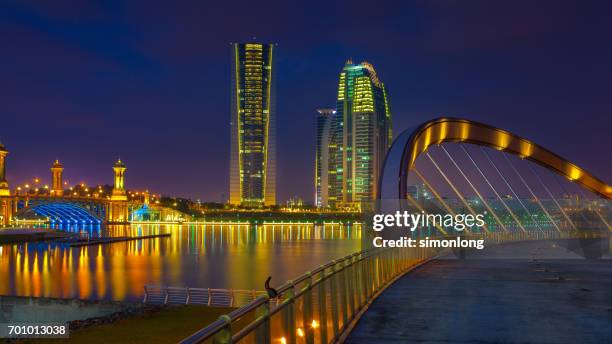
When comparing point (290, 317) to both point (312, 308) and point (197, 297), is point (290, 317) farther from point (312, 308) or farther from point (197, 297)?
point (197, 297)

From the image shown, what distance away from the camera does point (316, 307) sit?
7.93 meters

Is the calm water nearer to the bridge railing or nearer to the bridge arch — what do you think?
the bridge arch

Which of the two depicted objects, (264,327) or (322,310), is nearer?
(264,327)

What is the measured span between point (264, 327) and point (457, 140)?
3490 cm

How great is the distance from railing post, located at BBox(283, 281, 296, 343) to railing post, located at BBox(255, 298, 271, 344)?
2.69 ft

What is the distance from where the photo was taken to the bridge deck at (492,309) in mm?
8969

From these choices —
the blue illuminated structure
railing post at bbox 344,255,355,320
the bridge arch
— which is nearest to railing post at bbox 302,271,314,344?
railing post at bbox 344,255,355,320

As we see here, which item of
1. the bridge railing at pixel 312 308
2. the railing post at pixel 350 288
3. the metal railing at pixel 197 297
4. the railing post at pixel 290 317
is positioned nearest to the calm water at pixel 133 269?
the metal railing at pixel 197 297

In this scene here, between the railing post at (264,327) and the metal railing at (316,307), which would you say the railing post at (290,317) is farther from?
the railing post at (264,327)

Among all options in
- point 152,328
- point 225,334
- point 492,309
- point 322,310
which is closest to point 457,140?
point 152,328

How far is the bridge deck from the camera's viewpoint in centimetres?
897

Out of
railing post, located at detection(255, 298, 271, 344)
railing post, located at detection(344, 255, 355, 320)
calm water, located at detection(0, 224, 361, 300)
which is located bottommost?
calm water, located at detection(0, 224, 361, 300)

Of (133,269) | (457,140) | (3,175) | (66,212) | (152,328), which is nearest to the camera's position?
(152,328)

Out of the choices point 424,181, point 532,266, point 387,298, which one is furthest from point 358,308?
point 424,181
